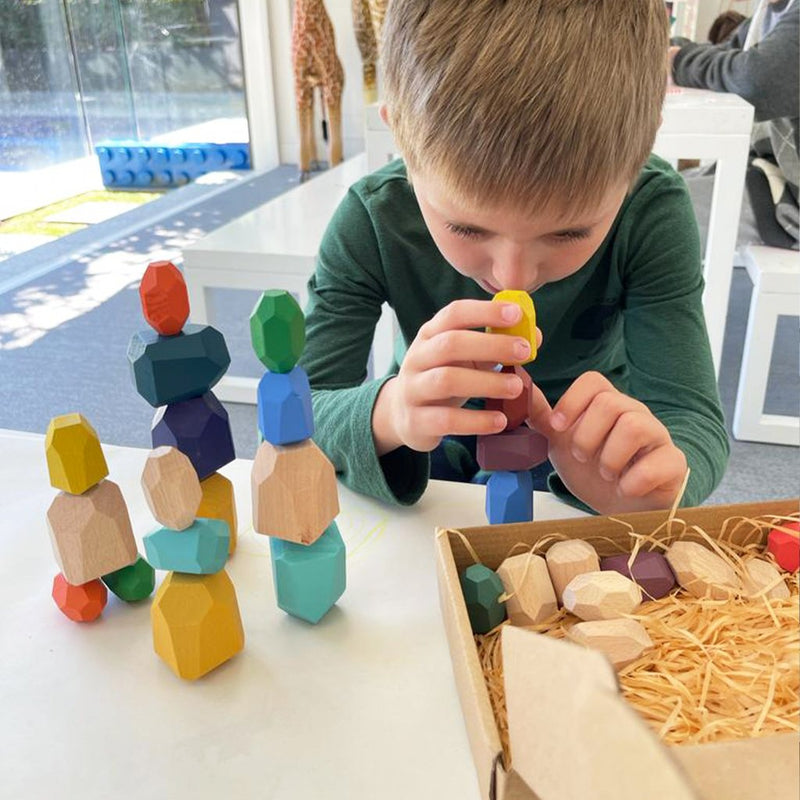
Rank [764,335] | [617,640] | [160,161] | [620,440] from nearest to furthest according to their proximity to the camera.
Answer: [617,640] < [620,440] < [764,335] < [160,161]

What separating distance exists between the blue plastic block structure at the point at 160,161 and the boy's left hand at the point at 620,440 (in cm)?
310

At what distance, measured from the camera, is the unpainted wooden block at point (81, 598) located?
19.1 inches

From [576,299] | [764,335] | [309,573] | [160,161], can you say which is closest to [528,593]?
[309,573]

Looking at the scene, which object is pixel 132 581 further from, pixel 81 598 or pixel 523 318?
pixel 523 318

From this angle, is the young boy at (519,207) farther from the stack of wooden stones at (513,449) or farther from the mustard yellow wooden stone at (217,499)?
the mustard yellow wooden stone at (217,499)

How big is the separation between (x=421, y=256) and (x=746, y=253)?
1104 millimetres

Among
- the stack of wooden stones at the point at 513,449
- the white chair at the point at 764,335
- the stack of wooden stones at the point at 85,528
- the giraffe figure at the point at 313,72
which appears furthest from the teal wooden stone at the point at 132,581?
the giraffe figure at the point at 313,72

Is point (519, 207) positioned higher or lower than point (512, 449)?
higher

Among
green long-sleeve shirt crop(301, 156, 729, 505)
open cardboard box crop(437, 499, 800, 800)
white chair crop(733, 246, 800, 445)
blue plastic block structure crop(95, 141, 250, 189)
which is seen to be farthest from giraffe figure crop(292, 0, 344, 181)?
open cardboard box crop(437, 499, 800, 800)

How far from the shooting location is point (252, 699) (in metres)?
0.44

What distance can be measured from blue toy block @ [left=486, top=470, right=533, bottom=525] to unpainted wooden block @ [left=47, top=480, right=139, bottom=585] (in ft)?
0.73

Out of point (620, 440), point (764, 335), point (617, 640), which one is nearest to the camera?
point (617, 640)

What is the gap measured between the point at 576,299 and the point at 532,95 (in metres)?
0.33

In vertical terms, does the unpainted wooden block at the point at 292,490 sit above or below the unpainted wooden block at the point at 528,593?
above
